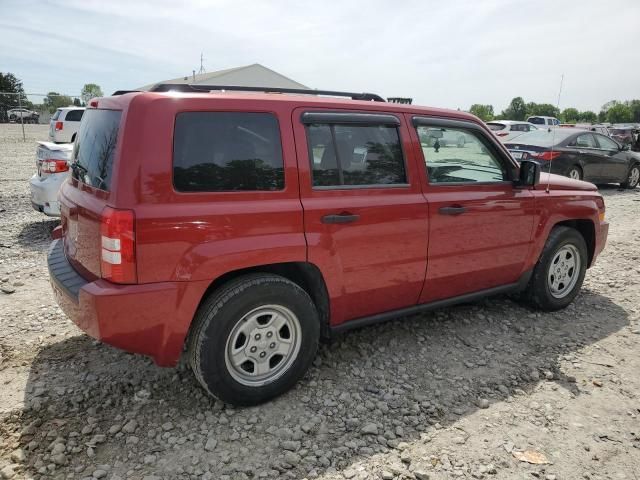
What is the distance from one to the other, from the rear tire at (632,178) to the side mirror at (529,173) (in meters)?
10.8

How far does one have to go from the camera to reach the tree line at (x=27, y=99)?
87.7 ft

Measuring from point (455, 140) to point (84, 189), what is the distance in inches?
106

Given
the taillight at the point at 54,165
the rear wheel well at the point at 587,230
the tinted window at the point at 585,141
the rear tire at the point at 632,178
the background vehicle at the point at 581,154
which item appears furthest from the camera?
the rear tire at the point at 632,178

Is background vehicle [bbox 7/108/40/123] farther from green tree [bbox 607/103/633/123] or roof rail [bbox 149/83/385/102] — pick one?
green tree [bbox 607/103/633/123]

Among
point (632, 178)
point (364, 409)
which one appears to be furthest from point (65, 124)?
point (632, 178)

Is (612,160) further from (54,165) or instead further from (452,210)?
(54,165)

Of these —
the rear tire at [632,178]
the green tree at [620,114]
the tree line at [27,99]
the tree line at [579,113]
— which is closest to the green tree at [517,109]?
the tree line at [579,113]

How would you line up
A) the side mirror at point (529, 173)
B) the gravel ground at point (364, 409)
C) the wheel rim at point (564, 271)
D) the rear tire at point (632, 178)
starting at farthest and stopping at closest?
the rear tire at point (632, 178) < the wheel rim at point (564, 271) < the side mirror at point (529, 173) < the gravel ground at point (364, 409)

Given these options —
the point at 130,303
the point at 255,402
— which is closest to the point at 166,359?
the point at 130,303

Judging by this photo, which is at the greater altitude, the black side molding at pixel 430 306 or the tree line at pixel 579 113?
the tree line at pixel 579 113

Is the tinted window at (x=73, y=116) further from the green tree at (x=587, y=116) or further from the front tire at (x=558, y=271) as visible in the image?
the green tree at (x=587, y=116)

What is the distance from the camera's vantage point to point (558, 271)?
4.63m

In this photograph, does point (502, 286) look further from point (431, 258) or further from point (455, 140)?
point (455, 140)

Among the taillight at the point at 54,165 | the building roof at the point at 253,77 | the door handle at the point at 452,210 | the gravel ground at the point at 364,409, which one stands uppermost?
the building roof at the point at 253,77
